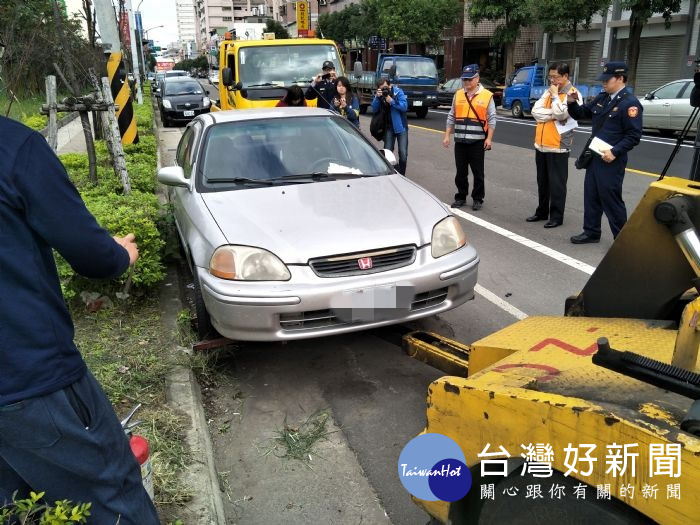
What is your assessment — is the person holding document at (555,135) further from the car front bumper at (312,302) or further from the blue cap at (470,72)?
the car front bumper at (312,302)

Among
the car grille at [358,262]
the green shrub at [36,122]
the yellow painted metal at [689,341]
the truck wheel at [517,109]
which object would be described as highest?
the yellow painted metal at [689,341]

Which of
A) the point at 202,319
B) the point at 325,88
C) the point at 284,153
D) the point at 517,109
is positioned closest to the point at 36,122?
the point at 325,88

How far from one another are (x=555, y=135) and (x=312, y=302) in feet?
15.0

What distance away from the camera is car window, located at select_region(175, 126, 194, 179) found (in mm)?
4988

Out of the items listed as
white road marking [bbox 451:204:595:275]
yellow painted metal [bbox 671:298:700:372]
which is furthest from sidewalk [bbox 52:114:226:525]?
white road marking [bbox 451:204:595:275]

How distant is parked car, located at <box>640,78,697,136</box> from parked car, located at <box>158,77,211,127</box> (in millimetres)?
13166

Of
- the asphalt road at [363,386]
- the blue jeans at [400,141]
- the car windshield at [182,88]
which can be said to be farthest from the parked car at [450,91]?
the asphalt road at [363,386]

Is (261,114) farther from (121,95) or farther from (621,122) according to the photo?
(121,95)

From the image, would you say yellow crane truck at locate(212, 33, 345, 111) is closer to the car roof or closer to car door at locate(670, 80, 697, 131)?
the car roof

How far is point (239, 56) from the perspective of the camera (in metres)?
10.8

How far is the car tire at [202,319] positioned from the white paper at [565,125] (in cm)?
470

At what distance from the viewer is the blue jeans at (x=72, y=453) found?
161 centimetres

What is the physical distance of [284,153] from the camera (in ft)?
15.9

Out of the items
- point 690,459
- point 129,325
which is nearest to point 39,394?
point 690,459
